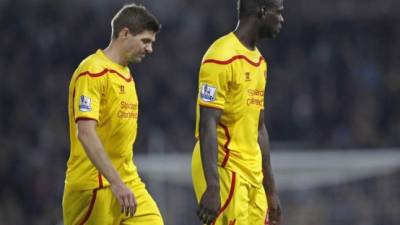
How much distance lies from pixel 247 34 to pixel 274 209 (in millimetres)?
1139

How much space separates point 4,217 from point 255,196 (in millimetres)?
9878

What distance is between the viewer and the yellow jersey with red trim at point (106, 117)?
690 cm

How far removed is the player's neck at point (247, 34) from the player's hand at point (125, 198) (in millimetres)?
1099

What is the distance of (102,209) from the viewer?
22.9 feet

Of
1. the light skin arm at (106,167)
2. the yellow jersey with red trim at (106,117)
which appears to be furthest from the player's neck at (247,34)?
the light skin arm at (106,167)

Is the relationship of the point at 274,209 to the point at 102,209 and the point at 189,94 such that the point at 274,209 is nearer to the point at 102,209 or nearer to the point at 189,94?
the point at 102,209

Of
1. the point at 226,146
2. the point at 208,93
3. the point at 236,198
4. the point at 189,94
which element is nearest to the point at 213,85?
the point at 208,93

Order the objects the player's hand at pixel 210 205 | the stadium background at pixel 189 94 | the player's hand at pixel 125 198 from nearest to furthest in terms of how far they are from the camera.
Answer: the player's hand at pixel 210 205 → the player's hand at pixel 125 198 → the stadium background at pixel 189 94

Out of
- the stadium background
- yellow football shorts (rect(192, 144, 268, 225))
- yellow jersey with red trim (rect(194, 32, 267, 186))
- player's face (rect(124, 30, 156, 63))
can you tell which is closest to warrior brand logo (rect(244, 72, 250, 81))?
yellow jersey with red trim (rect(194, 32, 267, 186))

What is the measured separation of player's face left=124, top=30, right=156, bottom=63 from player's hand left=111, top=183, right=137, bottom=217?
35.2 inches

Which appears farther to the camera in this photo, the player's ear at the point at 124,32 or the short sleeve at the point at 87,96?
the player's ear at the point at 124,32

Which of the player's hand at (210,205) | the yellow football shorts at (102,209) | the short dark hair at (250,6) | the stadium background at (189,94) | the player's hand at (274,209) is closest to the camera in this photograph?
the player's hand at (210,205)

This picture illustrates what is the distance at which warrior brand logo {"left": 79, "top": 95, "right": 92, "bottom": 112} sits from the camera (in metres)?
6.76

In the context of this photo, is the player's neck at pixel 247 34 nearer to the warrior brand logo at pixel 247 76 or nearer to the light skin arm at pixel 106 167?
the warrior brand logo at pixel 247 76
